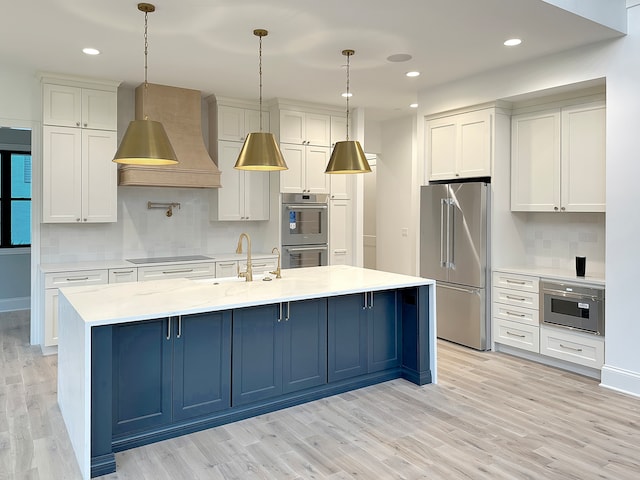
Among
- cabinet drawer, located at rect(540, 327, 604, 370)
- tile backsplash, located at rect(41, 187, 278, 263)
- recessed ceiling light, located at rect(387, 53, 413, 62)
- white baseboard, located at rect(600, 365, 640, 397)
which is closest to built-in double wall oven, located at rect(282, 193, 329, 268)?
tile backsplash, located at rect(41, 187, 278, 263)

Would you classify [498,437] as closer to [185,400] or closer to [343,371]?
[343,371]

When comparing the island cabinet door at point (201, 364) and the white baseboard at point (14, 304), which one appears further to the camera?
the white baseboard at point (14, 304)

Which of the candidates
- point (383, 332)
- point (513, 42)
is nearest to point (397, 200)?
point (513, 42)

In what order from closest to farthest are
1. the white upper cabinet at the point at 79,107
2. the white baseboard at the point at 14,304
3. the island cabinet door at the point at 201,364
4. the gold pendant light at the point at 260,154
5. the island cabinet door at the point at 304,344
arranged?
the island cabinet door at the point at 201,364 → the gold pendant light at the point at 260,154 → the island cabinet door at the point at 304,344 → the white upper cabinet at the point at 79,107 → the white baseboard at the point at 14,304

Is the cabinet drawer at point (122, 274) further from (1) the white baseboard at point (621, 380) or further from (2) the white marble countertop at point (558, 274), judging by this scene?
(1) the white baseboard at point (621, 380)

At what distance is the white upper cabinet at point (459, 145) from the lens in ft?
16.4

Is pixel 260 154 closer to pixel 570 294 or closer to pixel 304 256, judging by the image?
pixel 570 294

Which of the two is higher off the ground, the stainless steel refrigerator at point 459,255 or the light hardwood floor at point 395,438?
the stainless steel refrigerator at point 459,255

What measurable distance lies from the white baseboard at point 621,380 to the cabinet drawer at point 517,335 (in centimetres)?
68

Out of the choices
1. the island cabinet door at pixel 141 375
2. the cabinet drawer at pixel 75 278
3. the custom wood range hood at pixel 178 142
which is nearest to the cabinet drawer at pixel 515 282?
the custom wood range hood at pixel 178 142

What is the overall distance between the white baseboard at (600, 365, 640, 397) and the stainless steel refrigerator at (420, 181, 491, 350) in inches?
47.5

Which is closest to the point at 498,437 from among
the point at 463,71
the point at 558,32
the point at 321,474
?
the point at 321,474

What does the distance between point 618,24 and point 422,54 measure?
1.49m

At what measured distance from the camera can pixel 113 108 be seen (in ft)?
17.2
